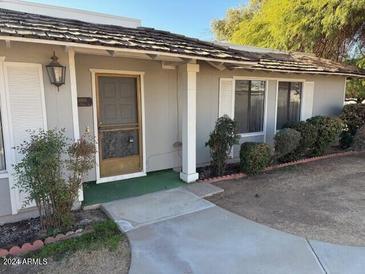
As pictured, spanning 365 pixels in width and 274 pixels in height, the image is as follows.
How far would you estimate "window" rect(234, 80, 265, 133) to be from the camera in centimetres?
756

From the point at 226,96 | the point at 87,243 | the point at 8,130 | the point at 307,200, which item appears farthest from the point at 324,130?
the point at 8,130

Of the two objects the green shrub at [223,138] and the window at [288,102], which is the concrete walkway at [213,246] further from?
the window at [288,102]

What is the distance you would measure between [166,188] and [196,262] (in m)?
2.48

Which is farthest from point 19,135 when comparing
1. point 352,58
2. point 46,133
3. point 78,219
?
point 352,58

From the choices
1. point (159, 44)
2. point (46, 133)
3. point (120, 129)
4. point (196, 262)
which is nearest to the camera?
point (196, 262)

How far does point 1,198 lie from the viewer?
4074 millimetres

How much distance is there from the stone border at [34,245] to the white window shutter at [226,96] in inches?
182

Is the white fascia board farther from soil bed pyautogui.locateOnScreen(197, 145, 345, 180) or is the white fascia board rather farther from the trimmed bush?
the trimmed bush

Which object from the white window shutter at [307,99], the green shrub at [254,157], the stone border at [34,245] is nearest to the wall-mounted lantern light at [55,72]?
the stone border at [34,245]

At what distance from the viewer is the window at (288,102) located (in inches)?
331

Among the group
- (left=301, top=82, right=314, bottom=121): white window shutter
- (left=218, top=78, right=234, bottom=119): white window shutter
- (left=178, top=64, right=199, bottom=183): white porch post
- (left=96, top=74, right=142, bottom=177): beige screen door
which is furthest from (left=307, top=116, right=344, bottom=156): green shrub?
(left=96, top=74, right=142, bottom=177): beige screen door

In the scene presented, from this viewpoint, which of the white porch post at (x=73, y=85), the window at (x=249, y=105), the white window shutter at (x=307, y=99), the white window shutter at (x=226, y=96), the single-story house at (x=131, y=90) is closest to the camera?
the single-story house at (x=131, y=90)

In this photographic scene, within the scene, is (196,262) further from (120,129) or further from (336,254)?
(120,129)

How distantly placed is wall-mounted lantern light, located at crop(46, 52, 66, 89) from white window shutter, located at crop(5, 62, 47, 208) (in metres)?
0.15
